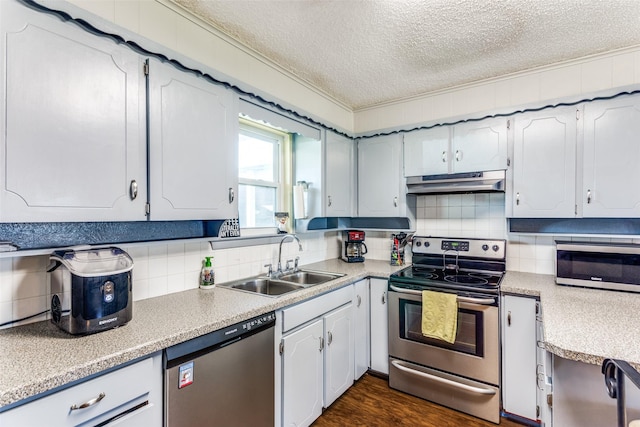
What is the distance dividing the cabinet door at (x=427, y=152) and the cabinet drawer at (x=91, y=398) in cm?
237

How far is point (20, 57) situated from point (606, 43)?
3110mm

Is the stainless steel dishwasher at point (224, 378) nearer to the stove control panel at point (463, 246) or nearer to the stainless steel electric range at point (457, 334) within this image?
the stainless steel electric range at point (457, 334)

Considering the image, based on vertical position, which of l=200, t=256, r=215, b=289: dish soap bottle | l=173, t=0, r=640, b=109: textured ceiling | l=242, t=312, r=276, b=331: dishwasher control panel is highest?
l=173, t=0, r=640, b=109: textured ceiling

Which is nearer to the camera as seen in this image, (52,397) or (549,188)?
(52,397)

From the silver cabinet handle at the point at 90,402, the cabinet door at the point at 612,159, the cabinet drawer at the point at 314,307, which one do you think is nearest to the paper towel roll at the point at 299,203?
the cabinet drawer at the point at 314,307

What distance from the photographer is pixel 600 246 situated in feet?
6.79

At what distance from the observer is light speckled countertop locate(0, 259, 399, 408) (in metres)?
0.94

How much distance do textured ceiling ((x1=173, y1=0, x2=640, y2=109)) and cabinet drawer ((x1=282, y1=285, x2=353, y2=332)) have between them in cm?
165

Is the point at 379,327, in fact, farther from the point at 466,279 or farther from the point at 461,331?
the point at 466,279

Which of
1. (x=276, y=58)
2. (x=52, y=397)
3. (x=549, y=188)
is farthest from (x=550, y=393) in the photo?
(x=276, y=58)

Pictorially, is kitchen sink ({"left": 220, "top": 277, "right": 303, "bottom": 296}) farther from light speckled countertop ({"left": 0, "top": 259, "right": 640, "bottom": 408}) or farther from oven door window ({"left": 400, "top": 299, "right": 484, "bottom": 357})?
oven door window ({"left": 400, "top": 299, "right": 484, "bottom": 357})

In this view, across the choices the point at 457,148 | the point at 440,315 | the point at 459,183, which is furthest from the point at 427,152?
the point at 440,315

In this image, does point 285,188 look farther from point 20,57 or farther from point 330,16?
point 20,57

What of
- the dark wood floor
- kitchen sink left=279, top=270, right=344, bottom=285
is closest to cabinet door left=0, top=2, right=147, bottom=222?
kitchen sink left=279, top=270, right=344, bottom=285
